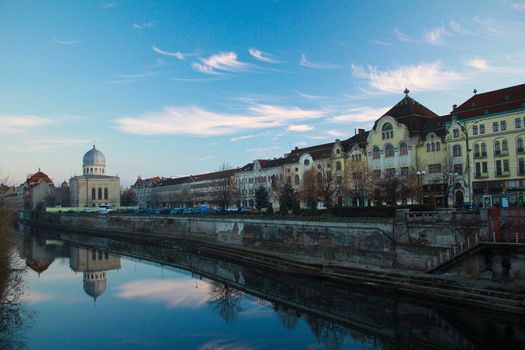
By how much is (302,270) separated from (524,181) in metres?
27.5

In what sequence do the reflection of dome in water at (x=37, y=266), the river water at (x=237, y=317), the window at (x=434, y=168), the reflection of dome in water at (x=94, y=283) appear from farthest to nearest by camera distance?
the window at (x=434, y=168), the reflection of dome in water at (x=37, y=266), the reflection of dome in water at (x=94, y=283), the river water at (x=237, y=317)

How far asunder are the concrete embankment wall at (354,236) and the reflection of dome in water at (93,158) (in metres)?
104

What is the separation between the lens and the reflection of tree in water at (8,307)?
22.9 meters

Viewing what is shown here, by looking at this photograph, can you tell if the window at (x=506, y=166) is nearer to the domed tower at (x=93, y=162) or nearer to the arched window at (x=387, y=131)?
the arched window at (x=387, y=131)

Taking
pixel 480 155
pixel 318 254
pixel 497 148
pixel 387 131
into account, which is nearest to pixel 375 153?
pixel 387 131

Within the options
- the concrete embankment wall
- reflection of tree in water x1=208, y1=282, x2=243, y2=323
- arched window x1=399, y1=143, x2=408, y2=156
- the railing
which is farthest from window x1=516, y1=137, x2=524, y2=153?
reflection of tree in water x1=208, y1=282, x2=243, y2=323

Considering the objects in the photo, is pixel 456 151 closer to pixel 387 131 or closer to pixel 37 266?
pixel 387 131

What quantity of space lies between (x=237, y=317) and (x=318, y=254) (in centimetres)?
1492

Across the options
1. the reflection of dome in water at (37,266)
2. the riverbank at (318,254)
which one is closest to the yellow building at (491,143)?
the riverbank at (318,254)

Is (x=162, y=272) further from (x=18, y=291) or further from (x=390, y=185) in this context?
(x=390, y=185)

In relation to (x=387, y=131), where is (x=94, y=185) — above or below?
below

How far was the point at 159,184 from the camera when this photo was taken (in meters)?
145

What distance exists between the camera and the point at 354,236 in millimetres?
37000

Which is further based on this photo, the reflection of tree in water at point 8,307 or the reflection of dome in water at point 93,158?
the reflection of dome in water at point 93,158
